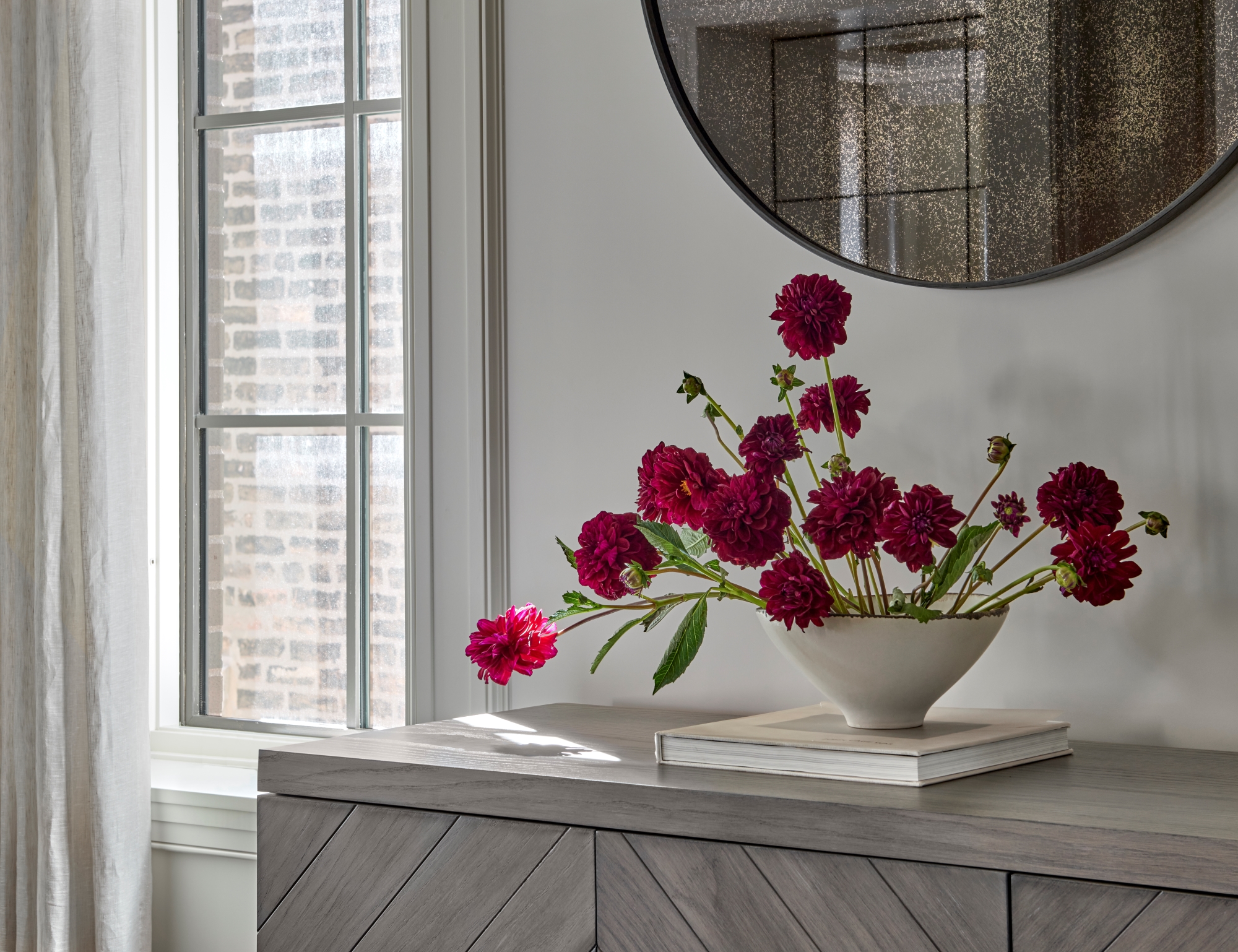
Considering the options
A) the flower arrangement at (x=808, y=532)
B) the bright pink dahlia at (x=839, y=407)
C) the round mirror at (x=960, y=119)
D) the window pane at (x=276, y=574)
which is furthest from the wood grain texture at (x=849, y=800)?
the window pane at (x=276, y=574)

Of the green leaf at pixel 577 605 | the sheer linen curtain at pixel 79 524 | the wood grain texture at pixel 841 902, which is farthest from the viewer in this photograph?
the sheer linen curtain at pixel 79 524

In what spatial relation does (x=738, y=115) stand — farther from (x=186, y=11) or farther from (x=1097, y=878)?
(x=186, y=11)

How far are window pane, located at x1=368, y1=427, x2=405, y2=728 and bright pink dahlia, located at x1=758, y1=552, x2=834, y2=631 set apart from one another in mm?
945

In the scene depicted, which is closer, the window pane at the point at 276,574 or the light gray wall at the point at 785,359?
the light gray wall at the point at 785,359

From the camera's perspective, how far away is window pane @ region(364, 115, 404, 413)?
1888 mm

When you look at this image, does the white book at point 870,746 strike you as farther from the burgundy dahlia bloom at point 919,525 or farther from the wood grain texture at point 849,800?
the burgundy dahlia bloom at point 919,525

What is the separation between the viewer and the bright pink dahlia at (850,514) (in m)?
1.03

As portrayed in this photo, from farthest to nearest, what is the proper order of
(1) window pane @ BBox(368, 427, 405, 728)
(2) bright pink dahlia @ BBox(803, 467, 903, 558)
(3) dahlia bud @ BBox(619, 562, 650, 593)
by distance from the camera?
(1) window pane @ BBox(368, 427, 405, 728)
(3) dahlia bud @ BBox(619, 562, 650, 593)
(2) bright pink dahlia @ BBox(803, 467, 903, 558)

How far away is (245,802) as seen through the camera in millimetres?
1774

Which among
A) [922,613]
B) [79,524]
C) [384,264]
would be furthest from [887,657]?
[79,524]

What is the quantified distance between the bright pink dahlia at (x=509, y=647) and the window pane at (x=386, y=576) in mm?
653

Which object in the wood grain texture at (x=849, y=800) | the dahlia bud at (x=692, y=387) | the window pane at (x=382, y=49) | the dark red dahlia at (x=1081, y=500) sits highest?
the window pane at (x=382, y=49)

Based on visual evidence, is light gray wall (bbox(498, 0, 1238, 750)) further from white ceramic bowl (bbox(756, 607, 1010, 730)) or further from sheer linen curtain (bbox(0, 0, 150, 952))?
sheer linen curtain (bbox(0, 0, 150, 952))

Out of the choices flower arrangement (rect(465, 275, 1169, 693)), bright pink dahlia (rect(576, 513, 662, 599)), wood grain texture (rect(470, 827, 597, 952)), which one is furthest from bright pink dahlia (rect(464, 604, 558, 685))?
wood grain texture (rect(470, 827, 597, 952))
